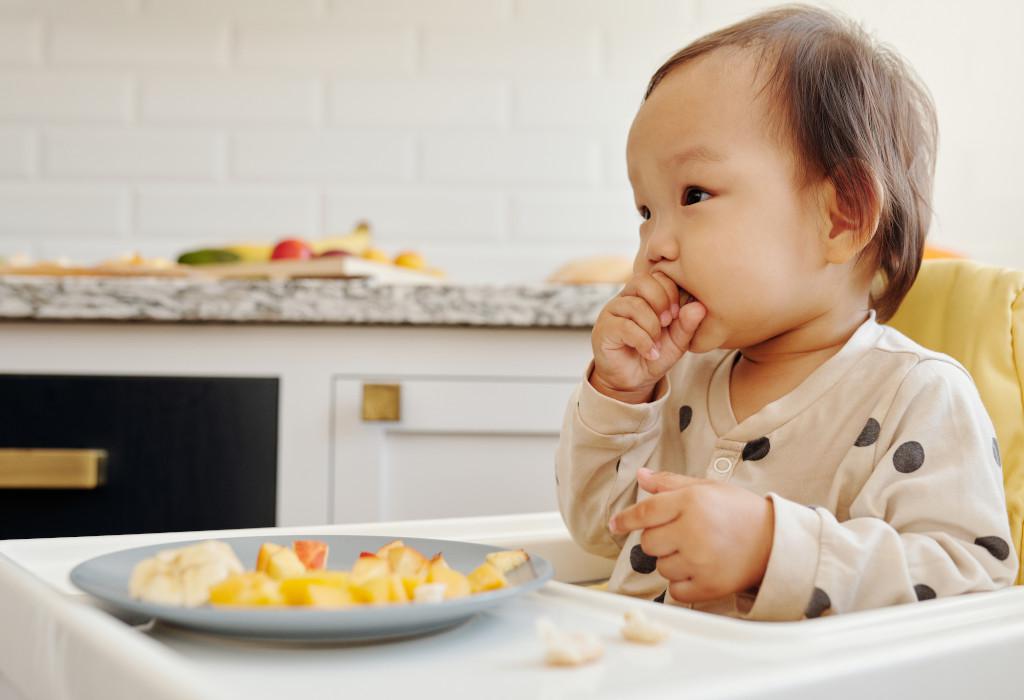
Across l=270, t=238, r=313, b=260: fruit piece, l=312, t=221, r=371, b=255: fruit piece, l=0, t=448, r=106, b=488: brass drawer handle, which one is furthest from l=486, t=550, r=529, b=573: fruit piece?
l=312, t=221, r=371, b=255: fruit piece

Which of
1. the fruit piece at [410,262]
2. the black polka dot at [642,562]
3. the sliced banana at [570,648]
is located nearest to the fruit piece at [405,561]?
the sliced banana at [570,648]

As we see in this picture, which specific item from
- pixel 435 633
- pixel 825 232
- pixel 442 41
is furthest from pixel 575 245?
pixel 435 633

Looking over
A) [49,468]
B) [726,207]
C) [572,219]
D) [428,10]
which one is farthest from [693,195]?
[428,10]

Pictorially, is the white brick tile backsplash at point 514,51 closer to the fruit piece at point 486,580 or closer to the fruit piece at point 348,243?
the fruit piece at point 348,243

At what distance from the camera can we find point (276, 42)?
227cm

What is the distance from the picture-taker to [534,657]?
0.40 m

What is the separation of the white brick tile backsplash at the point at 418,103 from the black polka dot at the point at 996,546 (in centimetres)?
178

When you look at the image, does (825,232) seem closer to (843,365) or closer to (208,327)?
(843,365)

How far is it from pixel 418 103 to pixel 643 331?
1.60 m

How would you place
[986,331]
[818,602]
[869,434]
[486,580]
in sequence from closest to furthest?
[486,580] → [818,602] → [869,434] → [986,331]

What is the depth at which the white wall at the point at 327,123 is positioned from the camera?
2264 mm

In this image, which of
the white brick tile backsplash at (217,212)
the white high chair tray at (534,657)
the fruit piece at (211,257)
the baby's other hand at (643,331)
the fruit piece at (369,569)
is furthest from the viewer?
the white brick tile backsplash at (217,212)

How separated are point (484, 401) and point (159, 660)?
42.4 inches

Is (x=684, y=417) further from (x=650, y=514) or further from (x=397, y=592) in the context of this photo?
(x=397, y=592)
